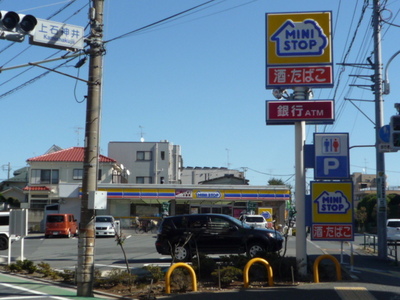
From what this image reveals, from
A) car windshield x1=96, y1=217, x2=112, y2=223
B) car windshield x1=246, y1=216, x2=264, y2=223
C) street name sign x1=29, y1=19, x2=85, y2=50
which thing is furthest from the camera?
car windshield x1=96, y1=217, x2=112, y2=223

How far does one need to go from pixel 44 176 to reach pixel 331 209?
42.9m

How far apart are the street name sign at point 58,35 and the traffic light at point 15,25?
700 mm

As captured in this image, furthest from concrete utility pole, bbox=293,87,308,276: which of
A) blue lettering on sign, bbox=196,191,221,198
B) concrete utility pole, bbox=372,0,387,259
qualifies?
blue lettering on sign, bbox=196,191,221,198

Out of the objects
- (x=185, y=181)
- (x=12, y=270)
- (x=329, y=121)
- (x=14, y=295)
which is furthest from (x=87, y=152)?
(x=185, y=181)

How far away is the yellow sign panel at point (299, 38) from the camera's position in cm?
1498

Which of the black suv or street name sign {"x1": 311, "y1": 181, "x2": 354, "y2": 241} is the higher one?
street name sign {"x1": 311, "y1": 181, "x2": 354, "y2": 241}

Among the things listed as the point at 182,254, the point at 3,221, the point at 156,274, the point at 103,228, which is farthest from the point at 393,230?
the point at 156,274

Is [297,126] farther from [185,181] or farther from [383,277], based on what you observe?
[185,181]

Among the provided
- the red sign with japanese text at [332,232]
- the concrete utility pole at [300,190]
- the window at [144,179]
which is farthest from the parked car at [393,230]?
the window at [144,179]

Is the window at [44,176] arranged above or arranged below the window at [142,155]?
below

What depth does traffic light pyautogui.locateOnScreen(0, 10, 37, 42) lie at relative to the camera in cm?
1193

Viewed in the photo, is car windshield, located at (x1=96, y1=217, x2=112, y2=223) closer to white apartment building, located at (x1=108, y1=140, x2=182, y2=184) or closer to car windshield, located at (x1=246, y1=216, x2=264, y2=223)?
car windshield, located at (x1=246, y1=216, x2=264, y2=223)

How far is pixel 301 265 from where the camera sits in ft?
46.7

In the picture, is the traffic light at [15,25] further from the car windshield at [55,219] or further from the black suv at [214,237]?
the car windshield at [55,219]
